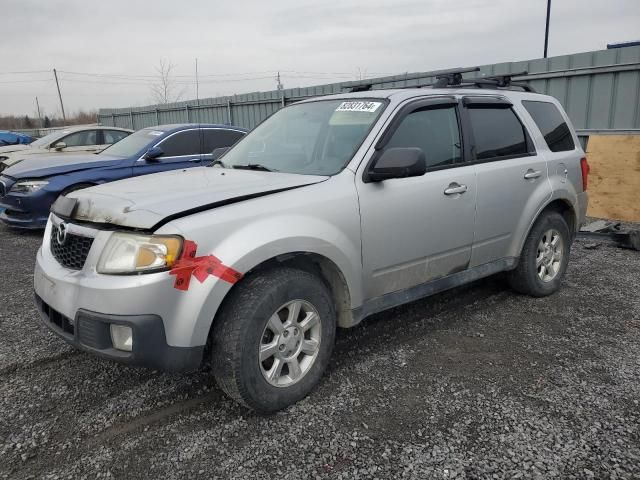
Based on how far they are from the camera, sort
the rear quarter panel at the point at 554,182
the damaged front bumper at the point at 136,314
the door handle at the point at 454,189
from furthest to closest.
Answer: the rear quarter panel at the point at 554,182
the door handle at the point at 454,189
the damaged front bumper at the point at 136,314

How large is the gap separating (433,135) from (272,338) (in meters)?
1.95

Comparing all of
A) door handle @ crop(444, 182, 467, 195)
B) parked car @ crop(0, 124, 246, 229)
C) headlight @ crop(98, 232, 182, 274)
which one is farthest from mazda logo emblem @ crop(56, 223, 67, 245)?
parked car @ crop(0, 124, 246, 229)

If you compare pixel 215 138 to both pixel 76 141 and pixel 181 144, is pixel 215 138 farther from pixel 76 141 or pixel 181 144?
pixel 76 141

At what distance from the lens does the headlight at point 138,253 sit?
240 cm

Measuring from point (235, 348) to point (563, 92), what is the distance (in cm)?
829

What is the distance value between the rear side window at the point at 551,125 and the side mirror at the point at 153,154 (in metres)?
5.17

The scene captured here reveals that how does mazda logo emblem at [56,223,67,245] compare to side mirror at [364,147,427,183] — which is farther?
side mirror at [364,147,427,183]

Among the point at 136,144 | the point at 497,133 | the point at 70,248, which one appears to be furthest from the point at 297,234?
the point at 136,144

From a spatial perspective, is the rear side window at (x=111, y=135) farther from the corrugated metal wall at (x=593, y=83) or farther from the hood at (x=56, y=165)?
the corrugated metal wall at (x=593, y=83)

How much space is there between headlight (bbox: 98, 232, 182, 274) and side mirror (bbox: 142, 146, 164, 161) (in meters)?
5.27

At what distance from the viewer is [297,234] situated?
2.77 metres

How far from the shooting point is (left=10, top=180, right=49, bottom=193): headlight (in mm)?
7207

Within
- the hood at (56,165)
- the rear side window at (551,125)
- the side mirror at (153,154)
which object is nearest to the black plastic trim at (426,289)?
the rear side window at (551,125)

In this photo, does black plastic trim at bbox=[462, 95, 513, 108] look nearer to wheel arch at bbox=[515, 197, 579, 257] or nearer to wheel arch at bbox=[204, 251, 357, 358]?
wheel arch at bbox=[515, 197, 579, 257]
